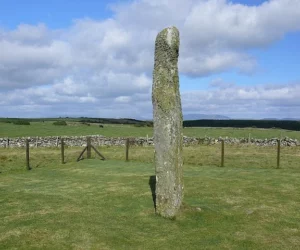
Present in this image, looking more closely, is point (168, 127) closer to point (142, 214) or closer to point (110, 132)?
point (142, 214)

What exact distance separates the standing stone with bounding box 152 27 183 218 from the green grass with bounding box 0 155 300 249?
728 millimetres

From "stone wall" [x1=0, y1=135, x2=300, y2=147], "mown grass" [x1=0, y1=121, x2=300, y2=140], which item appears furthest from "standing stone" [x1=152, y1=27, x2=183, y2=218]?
"mown grass" [x1=0, y1=121, x2=300, y2=140]

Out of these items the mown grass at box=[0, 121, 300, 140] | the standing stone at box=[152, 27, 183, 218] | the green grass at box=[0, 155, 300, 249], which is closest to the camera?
the green grass at box=[0, 155, 300, 249]

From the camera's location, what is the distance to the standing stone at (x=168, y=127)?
44.0 ft

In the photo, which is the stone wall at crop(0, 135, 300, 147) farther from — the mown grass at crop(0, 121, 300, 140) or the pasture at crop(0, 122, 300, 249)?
the pasture at crop(0, 122, 300, 249)

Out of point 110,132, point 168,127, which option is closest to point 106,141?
point 110,132

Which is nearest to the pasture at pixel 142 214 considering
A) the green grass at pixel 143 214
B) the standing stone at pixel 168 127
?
the green grass at pixel 143 214

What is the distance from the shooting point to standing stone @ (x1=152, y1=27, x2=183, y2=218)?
13.4 meters

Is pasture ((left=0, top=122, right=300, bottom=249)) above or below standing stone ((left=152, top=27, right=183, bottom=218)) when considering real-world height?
below

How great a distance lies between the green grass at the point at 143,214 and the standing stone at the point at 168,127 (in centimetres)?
73

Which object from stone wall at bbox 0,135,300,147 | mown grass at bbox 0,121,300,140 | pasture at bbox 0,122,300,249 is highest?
mown grass at bbox 0,121,300,140

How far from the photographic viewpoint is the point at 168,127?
44.0ft

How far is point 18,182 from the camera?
21.0 m

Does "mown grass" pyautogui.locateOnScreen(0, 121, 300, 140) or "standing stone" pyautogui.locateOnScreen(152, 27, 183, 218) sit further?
"mown grass" pyautogui.locateOnScreen(0, 121, 300, 140)
